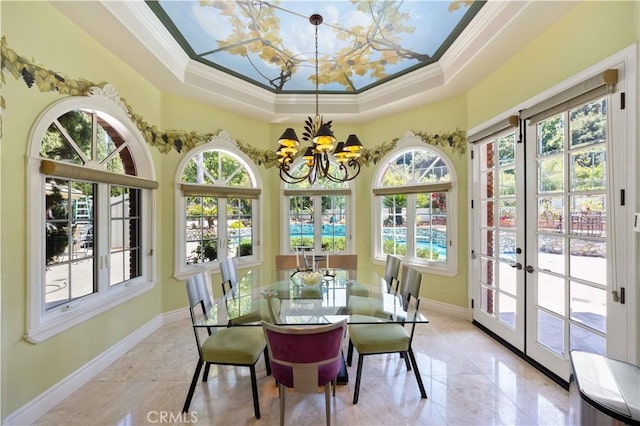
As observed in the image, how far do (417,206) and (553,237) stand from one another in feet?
5.93

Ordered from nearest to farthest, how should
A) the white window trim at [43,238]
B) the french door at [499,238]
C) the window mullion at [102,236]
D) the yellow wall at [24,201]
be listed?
the yellow wall at [24,201] → the white window trim at [43,238] → the window mullion at [102,236] → the french door at [499,238]

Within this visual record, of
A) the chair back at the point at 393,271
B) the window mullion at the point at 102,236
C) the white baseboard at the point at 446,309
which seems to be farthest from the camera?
the white baseboard at the point at 446,309

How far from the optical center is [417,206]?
13.1 feet

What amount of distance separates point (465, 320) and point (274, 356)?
2856 millimetres

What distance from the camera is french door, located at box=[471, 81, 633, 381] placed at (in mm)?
1899

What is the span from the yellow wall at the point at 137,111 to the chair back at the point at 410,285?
1.42m

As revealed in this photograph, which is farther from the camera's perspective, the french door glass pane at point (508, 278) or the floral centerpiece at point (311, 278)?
the french door glass pane at point (508, 278)

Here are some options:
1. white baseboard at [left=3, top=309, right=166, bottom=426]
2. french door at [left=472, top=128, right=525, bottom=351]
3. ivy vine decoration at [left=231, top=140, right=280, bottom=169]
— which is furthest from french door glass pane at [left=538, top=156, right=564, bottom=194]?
white baseboard at [left=3, top=309, right=166, bottom=426]

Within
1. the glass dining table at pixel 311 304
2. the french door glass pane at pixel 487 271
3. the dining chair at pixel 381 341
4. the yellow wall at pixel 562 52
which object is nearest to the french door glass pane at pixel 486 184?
the yellow wall at pixel 562 52

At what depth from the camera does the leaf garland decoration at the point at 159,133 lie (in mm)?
1823

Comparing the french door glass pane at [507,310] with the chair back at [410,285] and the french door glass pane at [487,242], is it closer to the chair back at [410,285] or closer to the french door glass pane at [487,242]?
the french door glass pane at [487,242]

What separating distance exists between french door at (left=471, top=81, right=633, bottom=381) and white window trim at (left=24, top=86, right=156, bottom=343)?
391 centimetres

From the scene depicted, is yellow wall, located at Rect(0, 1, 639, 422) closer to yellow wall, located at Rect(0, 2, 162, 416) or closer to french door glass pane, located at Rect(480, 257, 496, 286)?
yellow wall, located at Rect(0, 2, 162, 416)

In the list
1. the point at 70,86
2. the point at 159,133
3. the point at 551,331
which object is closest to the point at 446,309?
the point at 551,331
